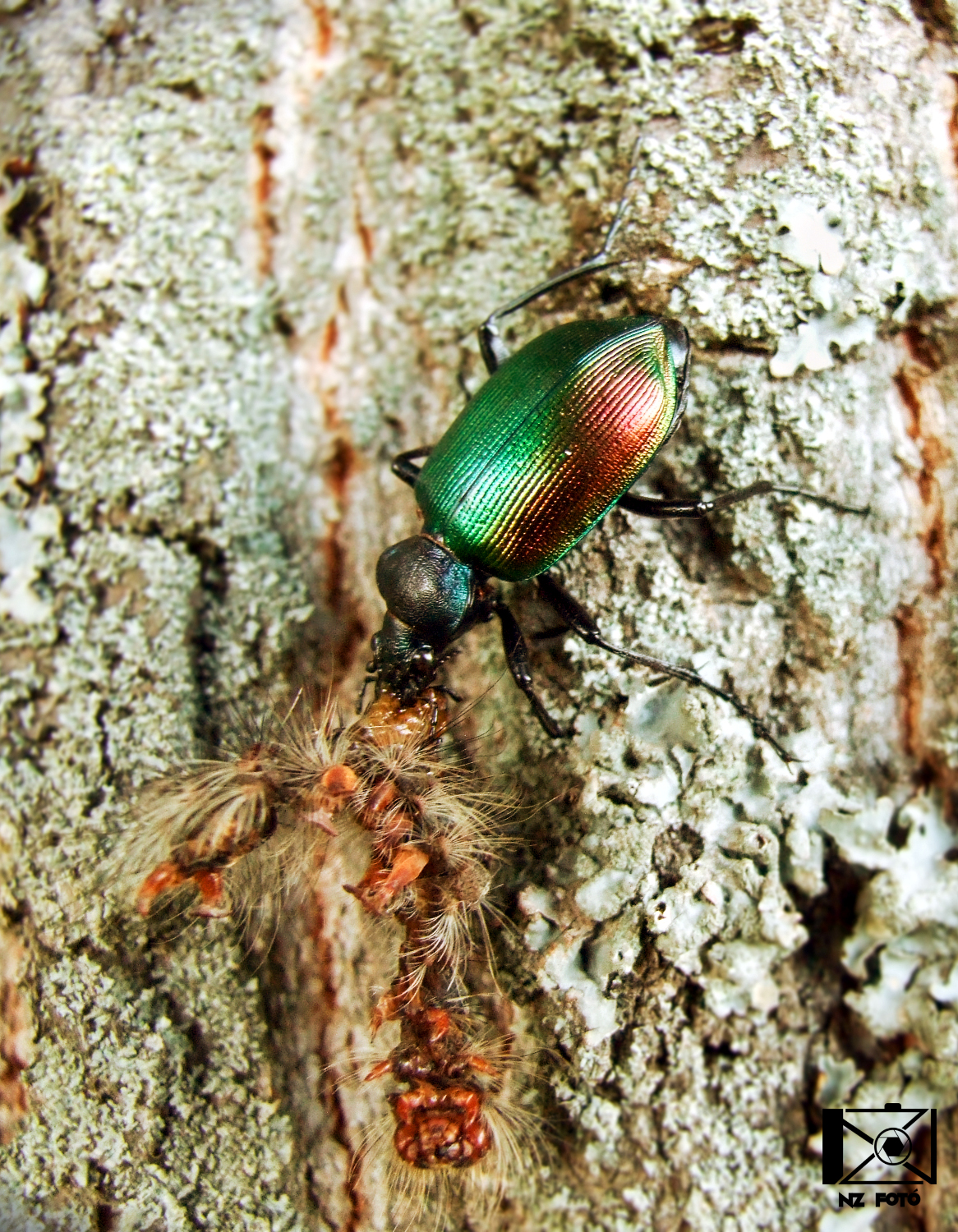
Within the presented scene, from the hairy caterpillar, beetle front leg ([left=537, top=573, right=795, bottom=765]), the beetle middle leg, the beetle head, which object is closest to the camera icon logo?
the hairy caterpillar

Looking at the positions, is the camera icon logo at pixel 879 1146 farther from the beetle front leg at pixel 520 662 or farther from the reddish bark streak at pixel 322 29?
the reddish bark streak at pixel 322 29

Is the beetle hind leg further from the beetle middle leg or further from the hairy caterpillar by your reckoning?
the hairy caterpillar

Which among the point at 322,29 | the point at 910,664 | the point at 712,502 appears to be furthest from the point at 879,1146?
the point at 322,29

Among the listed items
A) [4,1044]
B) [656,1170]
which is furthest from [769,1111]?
[4,1044]

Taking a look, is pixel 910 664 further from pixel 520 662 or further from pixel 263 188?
pixel 263 188

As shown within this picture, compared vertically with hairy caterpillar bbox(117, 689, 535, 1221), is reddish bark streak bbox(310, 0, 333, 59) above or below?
above

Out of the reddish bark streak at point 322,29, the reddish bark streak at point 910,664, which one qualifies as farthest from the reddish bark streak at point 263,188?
the reddish bark streak at point 910,664

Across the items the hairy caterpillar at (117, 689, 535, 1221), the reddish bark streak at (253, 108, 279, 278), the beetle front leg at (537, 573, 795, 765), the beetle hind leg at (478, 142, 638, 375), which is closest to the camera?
the hairy caterpillar at (117, 689, 535, 1221)
